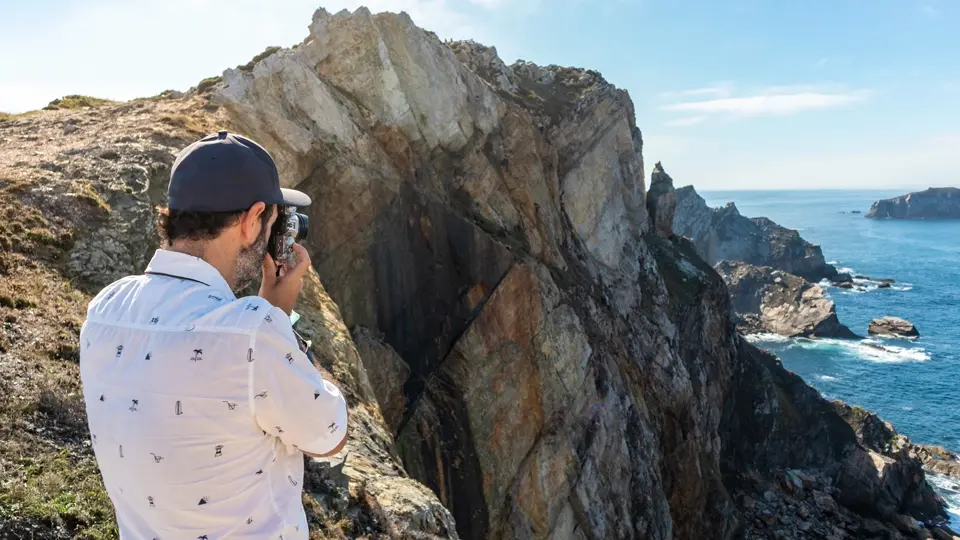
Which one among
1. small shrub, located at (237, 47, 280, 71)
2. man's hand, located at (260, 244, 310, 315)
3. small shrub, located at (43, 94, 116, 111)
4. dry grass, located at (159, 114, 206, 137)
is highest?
small shrub, located at (237, 47, 280, 71)

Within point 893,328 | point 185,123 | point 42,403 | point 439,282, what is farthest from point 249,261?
point 893,328

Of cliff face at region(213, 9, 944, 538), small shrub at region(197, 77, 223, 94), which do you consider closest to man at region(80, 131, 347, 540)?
cliff face at region(213, 9, 944, 538)

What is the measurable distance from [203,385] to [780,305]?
380 feet

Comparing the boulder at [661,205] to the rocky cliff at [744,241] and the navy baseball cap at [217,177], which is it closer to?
the navy baseball cap at [217,177]

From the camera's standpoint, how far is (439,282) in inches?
1042

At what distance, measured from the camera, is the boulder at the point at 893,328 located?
3661 inches

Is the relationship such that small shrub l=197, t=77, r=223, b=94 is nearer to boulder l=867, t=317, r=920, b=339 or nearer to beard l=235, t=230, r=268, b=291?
beard l=235, t=230, r=268, b=291

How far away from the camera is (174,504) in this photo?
2.91m

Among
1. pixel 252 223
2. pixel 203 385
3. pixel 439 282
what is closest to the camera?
pixel 203 385

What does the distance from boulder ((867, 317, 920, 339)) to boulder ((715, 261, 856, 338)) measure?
18.3 feet

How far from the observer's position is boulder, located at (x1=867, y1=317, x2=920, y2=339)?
93000mm

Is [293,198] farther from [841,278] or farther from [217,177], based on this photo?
[841,278]

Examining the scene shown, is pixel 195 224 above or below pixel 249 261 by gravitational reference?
above

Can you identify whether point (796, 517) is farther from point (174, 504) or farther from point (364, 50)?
point (174, 504)
